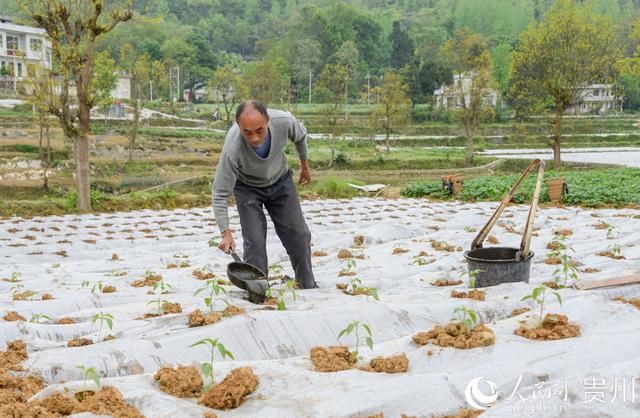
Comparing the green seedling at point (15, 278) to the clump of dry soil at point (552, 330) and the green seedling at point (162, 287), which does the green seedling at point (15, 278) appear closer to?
the green seedling at point (162, 287)

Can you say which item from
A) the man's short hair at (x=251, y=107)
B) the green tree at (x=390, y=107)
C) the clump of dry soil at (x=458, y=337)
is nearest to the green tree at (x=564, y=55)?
the green tree at (x=390, y=107)

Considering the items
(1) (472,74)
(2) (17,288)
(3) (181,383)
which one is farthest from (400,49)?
(3) (181,383)

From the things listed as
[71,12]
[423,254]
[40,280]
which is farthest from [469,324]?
[71,12]

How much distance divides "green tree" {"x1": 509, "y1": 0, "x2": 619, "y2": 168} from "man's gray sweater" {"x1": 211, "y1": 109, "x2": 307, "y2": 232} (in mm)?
17533

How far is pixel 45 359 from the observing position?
8.34 ft

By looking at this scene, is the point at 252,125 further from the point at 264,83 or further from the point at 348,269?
the point at 264,83

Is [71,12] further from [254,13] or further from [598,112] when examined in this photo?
[254,13]

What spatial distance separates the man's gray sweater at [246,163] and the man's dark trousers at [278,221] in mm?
74

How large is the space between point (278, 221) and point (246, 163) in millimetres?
528

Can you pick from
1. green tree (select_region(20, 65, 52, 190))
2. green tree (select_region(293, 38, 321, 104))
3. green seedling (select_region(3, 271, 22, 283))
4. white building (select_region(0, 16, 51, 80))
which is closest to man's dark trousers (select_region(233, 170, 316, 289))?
green seedling (select_region(3, 271, 22, 283))

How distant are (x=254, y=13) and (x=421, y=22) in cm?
2910

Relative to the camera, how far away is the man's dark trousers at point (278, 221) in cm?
419

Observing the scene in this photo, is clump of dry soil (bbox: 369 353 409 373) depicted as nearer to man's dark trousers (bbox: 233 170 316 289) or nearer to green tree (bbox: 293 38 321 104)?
man's dark trousers (bbox: 233 170 316 289)

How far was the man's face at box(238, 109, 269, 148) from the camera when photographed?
142 inches
